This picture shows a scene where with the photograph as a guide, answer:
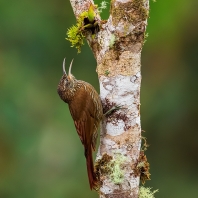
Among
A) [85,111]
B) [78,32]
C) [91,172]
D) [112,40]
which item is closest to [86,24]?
[78,32]

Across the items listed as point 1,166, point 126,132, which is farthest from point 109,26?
point 1,166

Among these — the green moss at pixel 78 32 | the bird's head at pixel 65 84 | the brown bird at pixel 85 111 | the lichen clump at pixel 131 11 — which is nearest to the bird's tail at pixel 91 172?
the brown bird at pixel 85 111

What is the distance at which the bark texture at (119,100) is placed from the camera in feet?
13.0

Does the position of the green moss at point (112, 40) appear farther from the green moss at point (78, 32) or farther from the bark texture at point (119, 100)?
the green moss at point (78, 32)

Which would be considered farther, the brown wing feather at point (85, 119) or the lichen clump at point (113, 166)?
the brown wing feather at point (85, 119)

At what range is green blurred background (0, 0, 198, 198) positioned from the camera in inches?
310

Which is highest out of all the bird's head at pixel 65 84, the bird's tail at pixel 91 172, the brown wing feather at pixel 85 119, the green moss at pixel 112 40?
the green moss at pixel 112 40

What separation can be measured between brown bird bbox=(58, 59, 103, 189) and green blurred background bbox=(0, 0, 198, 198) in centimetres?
274

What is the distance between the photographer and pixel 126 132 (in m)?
4.07

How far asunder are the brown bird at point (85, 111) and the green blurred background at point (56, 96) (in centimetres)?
274

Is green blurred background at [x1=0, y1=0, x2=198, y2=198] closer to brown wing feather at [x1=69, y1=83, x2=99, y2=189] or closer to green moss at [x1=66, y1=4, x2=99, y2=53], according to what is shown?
brown wing feather at [x1=69, y1=83, x2=99, y2=189]

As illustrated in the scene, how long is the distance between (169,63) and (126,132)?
4386 mm

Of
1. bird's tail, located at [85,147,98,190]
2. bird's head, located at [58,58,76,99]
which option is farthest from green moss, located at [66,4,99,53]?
bird's tail, located at [85,147,98,190]

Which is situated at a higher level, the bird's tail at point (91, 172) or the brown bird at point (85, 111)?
the brown bird at point (85, 111)
